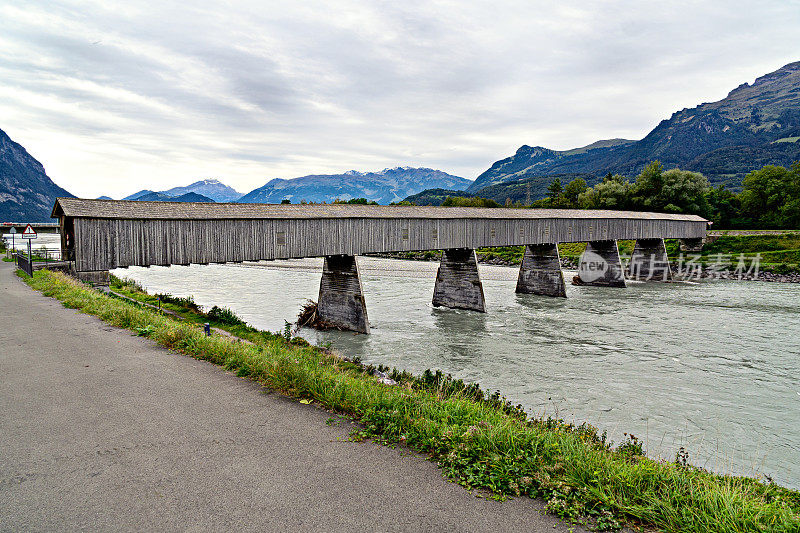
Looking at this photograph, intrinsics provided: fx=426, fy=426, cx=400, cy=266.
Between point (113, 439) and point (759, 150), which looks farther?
point (759, 150)

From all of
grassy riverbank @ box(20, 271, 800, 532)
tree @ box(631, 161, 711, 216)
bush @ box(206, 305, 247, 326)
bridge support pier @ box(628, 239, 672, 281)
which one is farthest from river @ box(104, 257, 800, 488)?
tree @ box(631, 161, 711, 216)

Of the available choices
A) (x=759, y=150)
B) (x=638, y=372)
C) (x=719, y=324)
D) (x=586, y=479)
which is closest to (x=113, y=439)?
(x=586, y=479)

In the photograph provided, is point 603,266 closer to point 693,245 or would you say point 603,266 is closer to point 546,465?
point 693,245

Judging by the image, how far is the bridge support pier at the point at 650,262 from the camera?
4472 cm

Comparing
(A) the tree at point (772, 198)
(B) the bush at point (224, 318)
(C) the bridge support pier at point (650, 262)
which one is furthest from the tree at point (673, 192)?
(B) the bush at point (224, 318)

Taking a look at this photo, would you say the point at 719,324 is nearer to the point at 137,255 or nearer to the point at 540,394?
the point at 540,394

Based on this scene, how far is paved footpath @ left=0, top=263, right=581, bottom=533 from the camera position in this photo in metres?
4.17

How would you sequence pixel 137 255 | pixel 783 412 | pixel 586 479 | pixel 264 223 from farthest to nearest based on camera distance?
pixel 264 223, pixel 137 255, pixel 783 412, pixel 586 479

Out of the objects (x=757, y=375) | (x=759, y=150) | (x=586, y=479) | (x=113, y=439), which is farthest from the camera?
(x=759, y=150)

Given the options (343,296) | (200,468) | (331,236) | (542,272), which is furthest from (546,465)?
(542,272)

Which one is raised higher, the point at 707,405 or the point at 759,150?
the point at 759,150

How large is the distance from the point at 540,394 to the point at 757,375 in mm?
8759

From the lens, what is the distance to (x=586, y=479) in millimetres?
4648

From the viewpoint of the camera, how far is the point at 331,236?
21.4m
